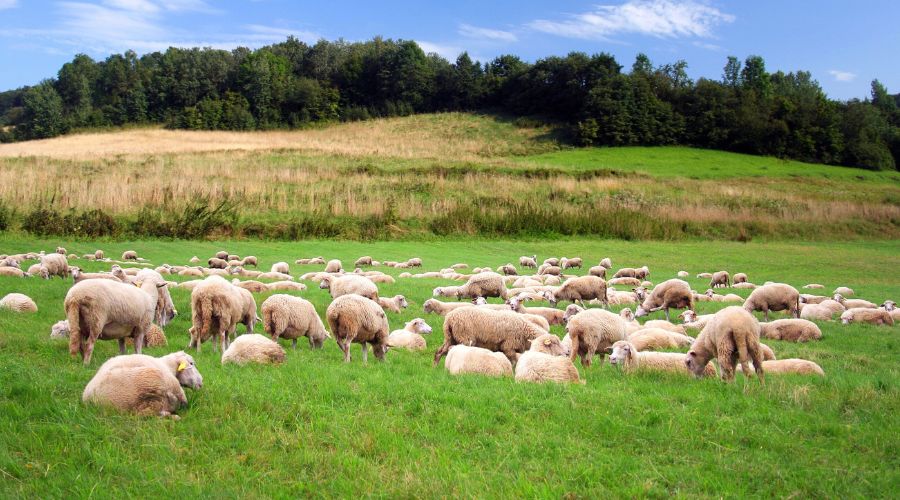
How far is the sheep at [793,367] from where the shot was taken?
10.2 m

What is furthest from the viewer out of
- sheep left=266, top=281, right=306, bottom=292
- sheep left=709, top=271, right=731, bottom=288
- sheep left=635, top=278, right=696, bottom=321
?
sheep left=709, top=271, right=731, bottom=288

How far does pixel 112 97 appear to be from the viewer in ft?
325

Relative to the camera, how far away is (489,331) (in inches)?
447

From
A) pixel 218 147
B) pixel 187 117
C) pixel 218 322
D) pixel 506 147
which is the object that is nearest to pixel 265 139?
pixel 218 147

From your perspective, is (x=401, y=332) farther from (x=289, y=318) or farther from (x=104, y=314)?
(x=104, y=314)

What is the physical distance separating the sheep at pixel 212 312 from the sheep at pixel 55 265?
9.99 metres

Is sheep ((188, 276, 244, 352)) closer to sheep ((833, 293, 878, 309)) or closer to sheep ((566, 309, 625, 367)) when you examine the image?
sheep ((566, 309, 625, 367))

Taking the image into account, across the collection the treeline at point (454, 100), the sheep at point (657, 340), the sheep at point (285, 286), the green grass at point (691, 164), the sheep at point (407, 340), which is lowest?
the sheep at point (285, 286)

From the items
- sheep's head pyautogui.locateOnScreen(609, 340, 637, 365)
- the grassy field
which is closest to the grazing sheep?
the grassy field

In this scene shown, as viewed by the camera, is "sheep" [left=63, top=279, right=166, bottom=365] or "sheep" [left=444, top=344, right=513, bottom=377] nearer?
"sheep" [left=63, top=279, right=166, bottom=365]

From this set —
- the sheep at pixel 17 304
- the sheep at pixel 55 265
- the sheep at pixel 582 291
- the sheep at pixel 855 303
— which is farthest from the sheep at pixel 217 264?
the sheep at pixel 855 303

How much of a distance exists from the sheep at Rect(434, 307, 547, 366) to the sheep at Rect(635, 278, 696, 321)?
19.8 ft

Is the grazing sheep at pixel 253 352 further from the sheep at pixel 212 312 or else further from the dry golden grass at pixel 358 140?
the dry golden grass at pixel 358 140

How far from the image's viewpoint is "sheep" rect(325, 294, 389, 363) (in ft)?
35.5
